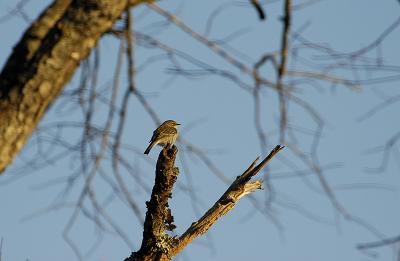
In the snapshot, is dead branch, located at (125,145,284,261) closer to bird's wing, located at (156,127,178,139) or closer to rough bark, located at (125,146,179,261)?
rough bark, located at (125,146,179,261)

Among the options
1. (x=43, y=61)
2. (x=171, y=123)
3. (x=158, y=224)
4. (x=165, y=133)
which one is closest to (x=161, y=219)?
(x=158, y=224)

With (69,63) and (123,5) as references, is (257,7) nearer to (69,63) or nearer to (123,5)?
(123,5)

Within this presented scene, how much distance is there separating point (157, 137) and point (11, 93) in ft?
27.4

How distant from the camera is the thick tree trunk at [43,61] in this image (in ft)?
7.72

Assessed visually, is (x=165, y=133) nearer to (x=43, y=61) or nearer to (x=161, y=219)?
(x=161, y=219)

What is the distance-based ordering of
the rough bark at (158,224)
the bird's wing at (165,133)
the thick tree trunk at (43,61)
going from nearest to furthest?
the thick tree trunk at (43,61) → the rough bark at (158,224) → the bird's wing at (165,133)

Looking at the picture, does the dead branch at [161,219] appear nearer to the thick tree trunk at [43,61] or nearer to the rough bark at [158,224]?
the rough bark at [158,224]

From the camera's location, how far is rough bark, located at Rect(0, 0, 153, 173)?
2354 mm

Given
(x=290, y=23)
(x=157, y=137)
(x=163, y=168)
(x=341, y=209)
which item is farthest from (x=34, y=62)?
(x=157, y=137)

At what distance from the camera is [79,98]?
302 cm

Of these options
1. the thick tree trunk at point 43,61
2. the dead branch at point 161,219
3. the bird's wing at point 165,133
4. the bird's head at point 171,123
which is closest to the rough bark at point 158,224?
the dead branch at point 161,219

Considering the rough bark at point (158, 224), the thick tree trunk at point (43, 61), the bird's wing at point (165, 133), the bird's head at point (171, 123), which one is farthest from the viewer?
the bird's head at point (171, 123)

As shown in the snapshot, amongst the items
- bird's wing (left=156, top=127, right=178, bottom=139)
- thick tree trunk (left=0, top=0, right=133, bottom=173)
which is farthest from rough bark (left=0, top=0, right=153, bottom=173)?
bird's wing (left=156, top=127, right=178, bottom=139)

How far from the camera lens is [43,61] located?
239 cm
